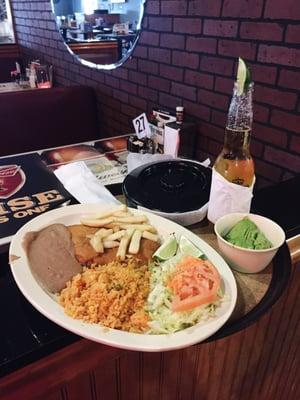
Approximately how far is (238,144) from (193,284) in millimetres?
360

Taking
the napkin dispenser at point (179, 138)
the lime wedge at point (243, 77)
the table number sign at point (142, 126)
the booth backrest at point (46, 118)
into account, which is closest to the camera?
the lime wedge at point (243, 77)

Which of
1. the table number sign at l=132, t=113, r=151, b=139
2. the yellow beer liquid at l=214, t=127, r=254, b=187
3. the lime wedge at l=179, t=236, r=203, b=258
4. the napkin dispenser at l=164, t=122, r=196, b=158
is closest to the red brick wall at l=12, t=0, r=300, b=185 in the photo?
the napkin dispenser at l=164, t=122, r=196, b=158

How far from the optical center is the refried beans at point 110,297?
0.64m

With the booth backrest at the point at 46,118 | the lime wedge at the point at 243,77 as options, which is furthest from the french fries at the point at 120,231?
the booth backrest at the point at 46,118

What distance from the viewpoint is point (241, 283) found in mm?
782

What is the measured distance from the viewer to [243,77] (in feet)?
2.39

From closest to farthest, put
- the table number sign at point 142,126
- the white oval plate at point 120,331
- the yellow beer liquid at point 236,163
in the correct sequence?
1. the white oval plate at point 120,331
2. the yellow beer liquid at point 236,163
3. the table number sign at point 142,126

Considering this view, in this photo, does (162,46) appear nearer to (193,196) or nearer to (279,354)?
(193,196)

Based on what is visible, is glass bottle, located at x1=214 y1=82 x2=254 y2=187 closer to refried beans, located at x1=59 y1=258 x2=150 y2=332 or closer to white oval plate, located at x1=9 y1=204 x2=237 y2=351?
white oval plate, located at x1=9 y1=204 x2=237 y2=351

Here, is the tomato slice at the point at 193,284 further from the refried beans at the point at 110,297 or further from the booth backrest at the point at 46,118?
the booth backrest at the point at 46,118

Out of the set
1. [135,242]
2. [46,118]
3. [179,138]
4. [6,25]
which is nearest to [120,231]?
[135,242]

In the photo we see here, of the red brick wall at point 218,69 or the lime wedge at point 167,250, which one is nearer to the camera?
the lime wedge at point 167,250

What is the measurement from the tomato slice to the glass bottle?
26 centimetres

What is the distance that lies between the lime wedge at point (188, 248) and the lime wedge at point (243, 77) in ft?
1.15
